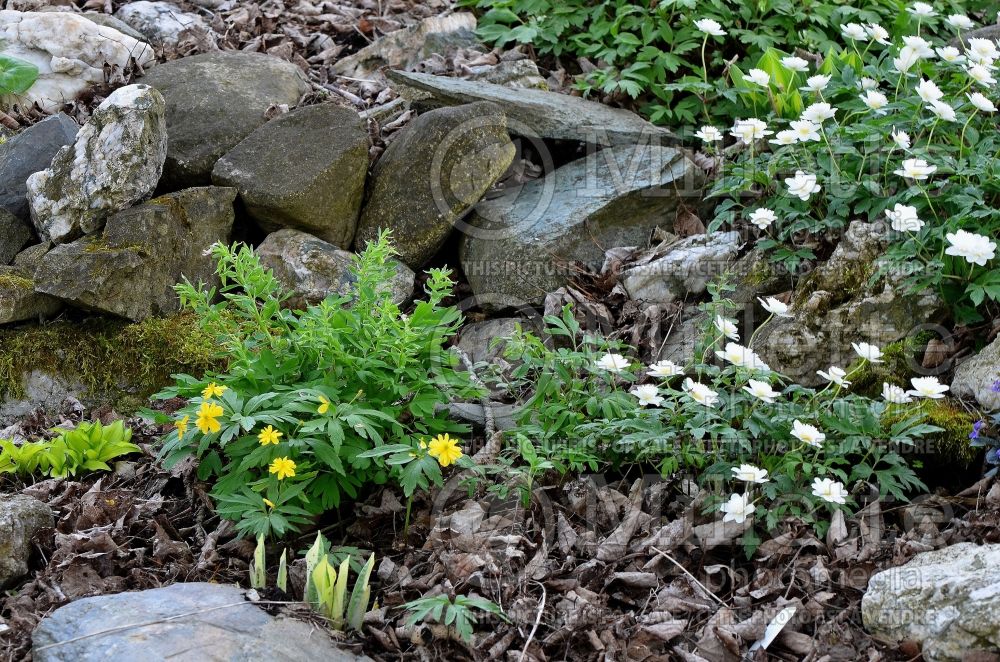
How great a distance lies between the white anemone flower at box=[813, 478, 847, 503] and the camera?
2.92m

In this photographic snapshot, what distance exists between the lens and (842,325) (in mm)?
3811

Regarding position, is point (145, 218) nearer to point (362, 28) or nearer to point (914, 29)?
point (362, 28)

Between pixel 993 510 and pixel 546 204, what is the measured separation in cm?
256

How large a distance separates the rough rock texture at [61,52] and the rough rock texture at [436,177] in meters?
1.87

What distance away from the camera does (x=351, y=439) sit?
300cm

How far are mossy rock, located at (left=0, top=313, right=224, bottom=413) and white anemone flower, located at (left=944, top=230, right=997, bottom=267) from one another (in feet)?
9.97

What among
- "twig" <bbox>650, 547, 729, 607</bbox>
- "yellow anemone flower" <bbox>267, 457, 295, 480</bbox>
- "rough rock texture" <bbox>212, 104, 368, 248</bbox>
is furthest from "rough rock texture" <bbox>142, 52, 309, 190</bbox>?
"twig" <bbox>650, 547, 729, 607</bbox>

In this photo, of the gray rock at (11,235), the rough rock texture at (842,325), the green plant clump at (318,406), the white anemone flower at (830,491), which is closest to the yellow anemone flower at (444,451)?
the green plant clump at (318,406)

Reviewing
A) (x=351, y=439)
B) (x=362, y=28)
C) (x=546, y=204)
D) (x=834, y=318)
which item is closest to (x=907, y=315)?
(x=834, y=318)

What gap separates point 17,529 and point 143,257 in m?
1.49

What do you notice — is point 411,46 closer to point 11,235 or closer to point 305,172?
point 305,172

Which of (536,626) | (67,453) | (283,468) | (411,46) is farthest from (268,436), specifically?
(411,46)

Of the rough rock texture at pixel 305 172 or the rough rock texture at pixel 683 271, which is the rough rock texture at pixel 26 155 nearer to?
the rough rock texture at pixel 305 172

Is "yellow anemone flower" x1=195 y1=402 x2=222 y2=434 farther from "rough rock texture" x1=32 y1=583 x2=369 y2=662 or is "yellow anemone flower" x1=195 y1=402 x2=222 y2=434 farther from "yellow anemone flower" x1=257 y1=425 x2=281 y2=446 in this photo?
"rough rock texture" x1=32 y1=583 x2=369 y2=662
